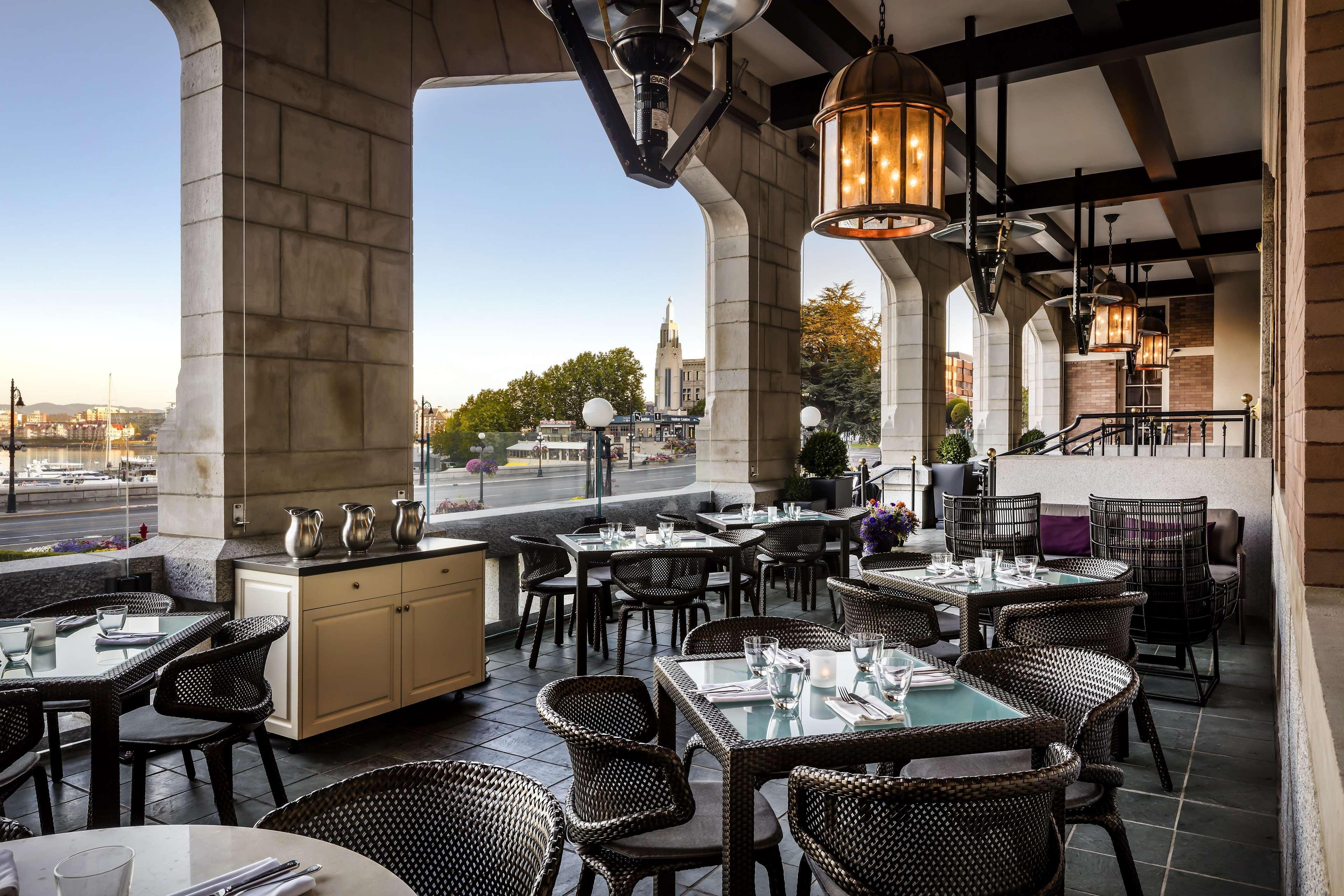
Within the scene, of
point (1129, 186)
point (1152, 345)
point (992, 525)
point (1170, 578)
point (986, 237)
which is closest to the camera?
point (986, 237)

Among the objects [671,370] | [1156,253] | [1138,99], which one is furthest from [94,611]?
[671,370]

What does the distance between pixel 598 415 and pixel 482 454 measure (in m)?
1.76

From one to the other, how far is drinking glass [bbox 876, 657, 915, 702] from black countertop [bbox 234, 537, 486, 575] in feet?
8.78

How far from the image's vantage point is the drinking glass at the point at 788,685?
2162 millimetres

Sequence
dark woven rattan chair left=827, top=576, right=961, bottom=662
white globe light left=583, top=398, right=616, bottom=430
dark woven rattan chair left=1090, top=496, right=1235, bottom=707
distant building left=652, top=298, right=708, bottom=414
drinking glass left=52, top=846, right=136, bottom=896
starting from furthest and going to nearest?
1. distant building left=652, top=298, right=708, bottom=414
2. white globe light left=583, top=398, right=616, bottom=430
3. dark woven rattan chair left=1090, top=496, right=1235, bottom=707
4. dark woven rattan chair left=827, top=576, right=961, bottom=662
5. drinking glass left=52, top=846, right=136, bottom=896

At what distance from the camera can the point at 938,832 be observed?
65.7 inches

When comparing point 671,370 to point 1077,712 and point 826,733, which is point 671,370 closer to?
point 1077,712

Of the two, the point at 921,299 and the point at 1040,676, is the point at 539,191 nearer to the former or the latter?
the point at 921,299

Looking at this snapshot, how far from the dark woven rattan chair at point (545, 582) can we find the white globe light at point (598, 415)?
2052 millimetres

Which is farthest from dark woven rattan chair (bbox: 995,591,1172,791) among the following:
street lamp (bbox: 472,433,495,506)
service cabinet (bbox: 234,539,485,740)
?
street lamp (bbox: 472,433,495,506)

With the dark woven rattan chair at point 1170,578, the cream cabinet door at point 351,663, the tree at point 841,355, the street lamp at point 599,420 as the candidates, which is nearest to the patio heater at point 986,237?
the dark woven rattan chair at point 1170,578

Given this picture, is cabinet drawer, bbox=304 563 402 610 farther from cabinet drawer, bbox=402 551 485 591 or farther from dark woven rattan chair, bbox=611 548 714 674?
dark woven rattan chair, bbox=611 548 714 674

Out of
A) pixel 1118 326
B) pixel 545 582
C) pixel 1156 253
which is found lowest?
pixel 545 582

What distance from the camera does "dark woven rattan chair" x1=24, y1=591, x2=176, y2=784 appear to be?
10.6 feet
